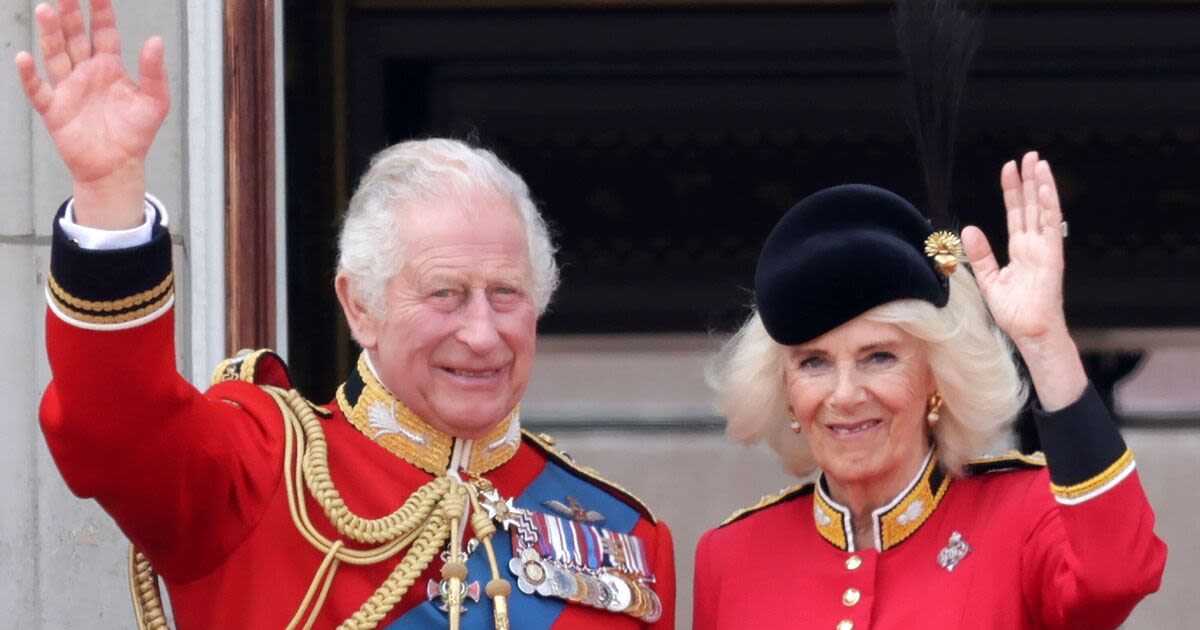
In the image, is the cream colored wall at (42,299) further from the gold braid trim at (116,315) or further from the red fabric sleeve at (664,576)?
the gold braid trim at (116,315)

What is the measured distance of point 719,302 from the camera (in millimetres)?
4441

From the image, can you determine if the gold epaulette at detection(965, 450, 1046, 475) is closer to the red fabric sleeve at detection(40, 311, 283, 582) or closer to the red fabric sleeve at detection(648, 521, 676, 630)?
the red fabric sleeve at detection(648, 521, 676, 630)

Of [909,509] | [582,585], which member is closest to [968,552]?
[909,509]

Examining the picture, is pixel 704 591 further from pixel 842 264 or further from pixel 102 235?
pixel 102 235

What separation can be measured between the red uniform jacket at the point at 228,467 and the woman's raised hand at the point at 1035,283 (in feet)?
2.12

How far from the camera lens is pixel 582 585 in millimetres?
2672

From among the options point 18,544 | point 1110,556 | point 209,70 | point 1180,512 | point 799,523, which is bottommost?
point 1180,512

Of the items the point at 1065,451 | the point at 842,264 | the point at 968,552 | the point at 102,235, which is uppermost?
the point at 102,235

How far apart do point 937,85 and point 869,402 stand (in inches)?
19.6

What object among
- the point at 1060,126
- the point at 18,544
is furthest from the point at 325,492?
the point at 1060,126

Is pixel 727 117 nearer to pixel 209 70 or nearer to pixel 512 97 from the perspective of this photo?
pixel 512 97

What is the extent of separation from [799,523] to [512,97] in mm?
1662

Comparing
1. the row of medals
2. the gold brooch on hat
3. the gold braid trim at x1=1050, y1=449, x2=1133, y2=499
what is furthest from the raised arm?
the row of medals

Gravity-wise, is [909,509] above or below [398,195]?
below
